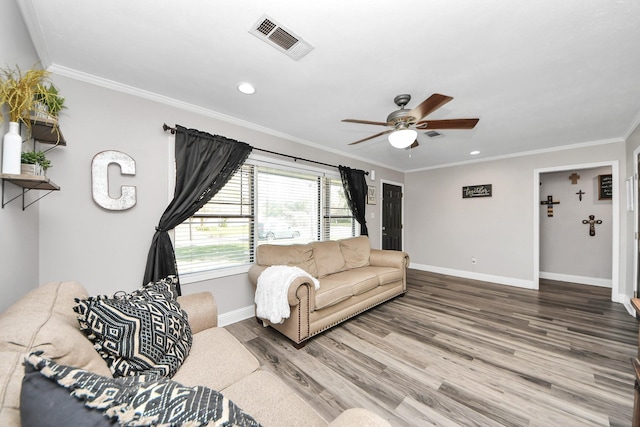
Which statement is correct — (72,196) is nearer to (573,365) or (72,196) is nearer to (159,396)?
(159,396)

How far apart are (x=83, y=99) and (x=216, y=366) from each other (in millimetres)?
2470

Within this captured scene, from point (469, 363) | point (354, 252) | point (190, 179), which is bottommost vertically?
point (469, 363)

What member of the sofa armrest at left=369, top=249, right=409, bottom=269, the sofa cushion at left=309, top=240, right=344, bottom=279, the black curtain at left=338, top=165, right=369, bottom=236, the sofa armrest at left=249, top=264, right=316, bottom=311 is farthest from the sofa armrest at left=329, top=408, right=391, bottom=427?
the black curtain at left=338, top=165, right=369, bottom=236

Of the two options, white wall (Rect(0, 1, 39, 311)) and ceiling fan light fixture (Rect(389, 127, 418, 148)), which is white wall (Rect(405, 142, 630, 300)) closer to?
ceiling fan light fixture (Rect(389, 127, 418, 148))

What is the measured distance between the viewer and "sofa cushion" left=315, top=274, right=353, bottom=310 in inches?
96.6

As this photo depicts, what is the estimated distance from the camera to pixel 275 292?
92.8 inches

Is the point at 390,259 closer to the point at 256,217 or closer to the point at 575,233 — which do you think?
the point at 256,217

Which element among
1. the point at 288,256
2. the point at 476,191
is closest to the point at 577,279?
the point at 476,191

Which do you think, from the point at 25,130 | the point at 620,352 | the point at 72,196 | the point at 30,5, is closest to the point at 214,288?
the point at 72,196

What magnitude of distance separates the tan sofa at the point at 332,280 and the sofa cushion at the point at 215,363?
0.84 meters

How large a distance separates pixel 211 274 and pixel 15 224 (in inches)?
61.2

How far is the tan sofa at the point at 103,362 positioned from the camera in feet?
2.25

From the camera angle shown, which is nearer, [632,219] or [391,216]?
[632,219]

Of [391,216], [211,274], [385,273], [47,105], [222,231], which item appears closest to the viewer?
[47,105]
